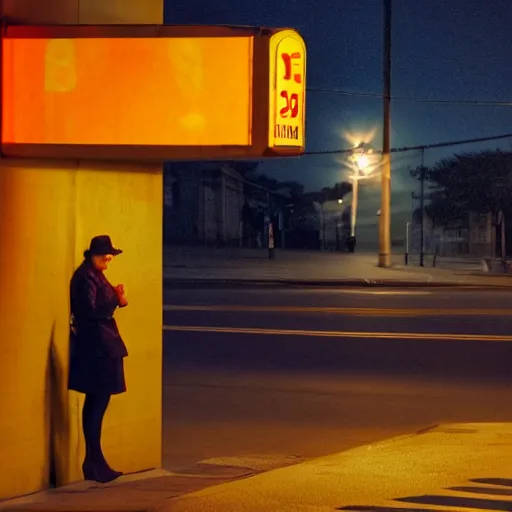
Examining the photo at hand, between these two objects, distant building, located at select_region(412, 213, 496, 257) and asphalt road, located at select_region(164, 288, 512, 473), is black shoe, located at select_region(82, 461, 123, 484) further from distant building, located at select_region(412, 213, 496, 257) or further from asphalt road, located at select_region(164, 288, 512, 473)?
distant building, located at select_region(412, 213, 496, 257)

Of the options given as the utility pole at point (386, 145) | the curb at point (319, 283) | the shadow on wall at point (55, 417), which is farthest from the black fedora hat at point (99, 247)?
the utility pole at point (386, 145)

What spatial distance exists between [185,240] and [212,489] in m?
62.6

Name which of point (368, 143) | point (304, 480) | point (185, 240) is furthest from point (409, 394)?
point (185, 240)

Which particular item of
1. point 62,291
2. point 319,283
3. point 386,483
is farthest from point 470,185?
point 62,291

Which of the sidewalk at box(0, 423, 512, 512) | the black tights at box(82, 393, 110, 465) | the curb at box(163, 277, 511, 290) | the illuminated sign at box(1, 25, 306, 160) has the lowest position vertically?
the sidewalk at box(0, 423, 512, 512)

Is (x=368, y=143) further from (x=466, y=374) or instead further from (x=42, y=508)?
(x=42, y=508)

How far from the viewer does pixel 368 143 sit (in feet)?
197

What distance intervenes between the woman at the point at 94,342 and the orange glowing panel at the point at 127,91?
840 millimetres

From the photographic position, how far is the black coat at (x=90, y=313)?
8141 millimetres

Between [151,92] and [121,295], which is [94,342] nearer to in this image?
[121,295]

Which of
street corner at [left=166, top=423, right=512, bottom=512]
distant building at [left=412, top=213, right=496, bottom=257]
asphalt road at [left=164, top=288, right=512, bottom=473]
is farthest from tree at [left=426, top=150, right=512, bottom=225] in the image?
A: street corner at [left=166, top=423, right=512, bottom=512]

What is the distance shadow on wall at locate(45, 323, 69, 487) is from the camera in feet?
26.5

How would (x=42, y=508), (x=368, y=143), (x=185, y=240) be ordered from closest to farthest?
(x=42, y=508) < (x=368, y=143) < (x=185, y=240)

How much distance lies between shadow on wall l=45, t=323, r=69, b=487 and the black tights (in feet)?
0.43
